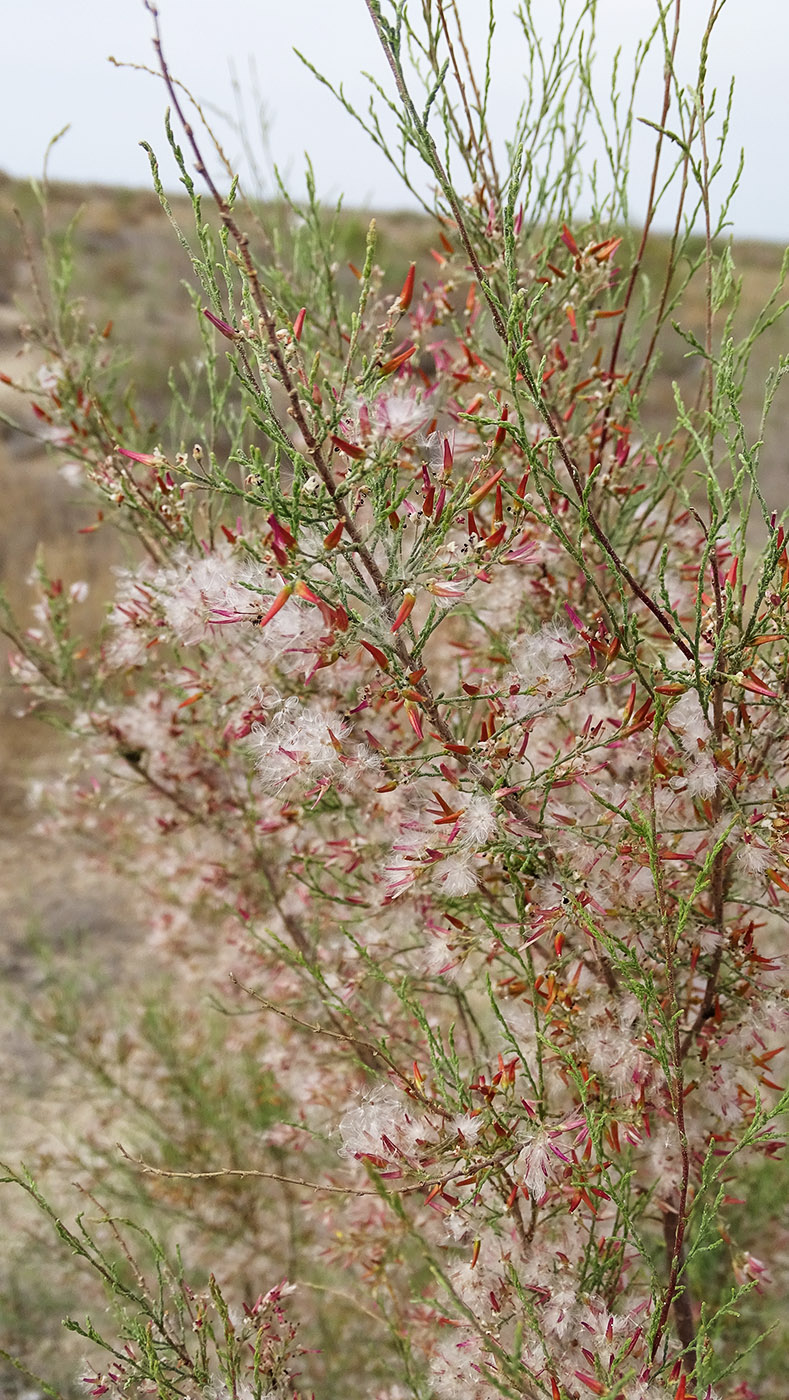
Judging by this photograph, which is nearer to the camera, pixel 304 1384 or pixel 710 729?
pixel 710 729

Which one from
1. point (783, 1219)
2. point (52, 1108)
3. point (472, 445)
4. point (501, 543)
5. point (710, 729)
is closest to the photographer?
point (501, 543)

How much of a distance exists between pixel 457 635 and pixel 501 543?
1184 millimetres

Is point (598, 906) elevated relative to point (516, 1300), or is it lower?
elevated

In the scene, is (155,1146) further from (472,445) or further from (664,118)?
(664,118)

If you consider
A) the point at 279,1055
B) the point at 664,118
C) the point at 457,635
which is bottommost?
the point at 279,1055

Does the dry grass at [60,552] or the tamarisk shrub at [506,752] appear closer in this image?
the tamarisk shrub at [506,752]

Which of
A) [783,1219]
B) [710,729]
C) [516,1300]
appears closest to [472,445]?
[710,729]

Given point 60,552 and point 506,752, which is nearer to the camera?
point 506,752

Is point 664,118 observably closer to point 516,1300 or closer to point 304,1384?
point 516,1300

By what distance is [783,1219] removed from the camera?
9.27ft

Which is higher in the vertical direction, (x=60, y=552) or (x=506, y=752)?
(x=506, y=752)

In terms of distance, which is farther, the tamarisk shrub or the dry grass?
the dry grass

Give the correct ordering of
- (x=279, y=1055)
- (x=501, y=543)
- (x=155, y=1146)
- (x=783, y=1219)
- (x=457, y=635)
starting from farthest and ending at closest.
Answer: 1. (x=155, y=1146)
2. (x=783, y=1219)
3. (x=279, y=1055)
4. (x=457, y=635)
5. (x=501, y=543)

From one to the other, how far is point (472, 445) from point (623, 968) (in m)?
1.08
